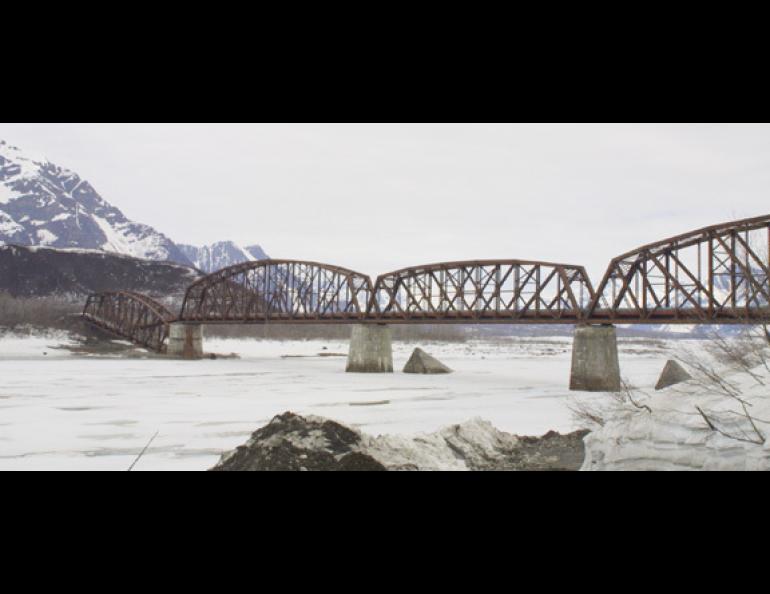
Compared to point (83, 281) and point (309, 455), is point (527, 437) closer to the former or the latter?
point (309, 455)

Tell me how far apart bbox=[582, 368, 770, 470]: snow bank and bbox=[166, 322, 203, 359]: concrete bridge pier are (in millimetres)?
76360

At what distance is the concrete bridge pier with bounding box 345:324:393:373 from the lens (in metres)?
58.3

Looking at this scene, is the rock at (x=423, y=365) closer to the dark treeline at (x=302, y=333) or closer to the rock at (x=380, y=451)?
the rock at (x=380, y=451)

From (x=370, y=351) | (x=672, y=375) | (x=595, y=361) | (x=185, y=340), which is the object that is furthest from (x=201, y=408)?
(x=185, y=340)

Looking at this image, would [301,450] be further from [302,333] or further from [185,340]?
[302,333]

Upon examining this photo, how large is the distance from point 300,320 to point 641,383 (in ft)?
123

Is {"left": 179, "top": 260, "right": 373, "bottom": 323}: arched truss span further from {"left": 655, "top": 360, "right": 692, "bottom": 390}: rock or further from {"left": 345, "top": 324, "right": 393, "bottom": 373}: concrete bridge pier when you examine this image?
{"left": 655, "top": 360, "right": 692, "bottom": 390}: rock

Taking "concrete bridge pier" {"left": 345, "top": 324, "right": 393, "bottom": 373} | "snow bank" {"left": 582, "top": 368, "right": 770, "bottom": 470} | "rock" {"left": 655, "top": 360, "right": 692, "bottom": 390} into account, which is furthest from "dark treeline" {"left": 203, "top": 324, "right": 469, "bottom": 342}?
"snow bank" {"left": 582, "top": 368, "right": 770, "bottom": 470}

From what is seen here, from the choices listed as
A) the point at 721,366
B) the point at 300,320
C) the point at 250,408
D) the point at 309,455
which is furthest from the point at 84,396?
the point at 300,320

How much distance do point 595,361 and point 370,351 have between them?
76.8 ft

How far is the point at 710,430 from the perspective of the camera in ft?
40.3

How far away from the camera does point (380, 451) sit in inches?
608

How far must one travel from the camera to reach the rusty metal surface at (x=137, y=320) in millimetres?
93625

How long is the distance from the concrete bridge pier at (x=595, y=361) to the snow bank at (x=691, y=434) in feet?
87.2
